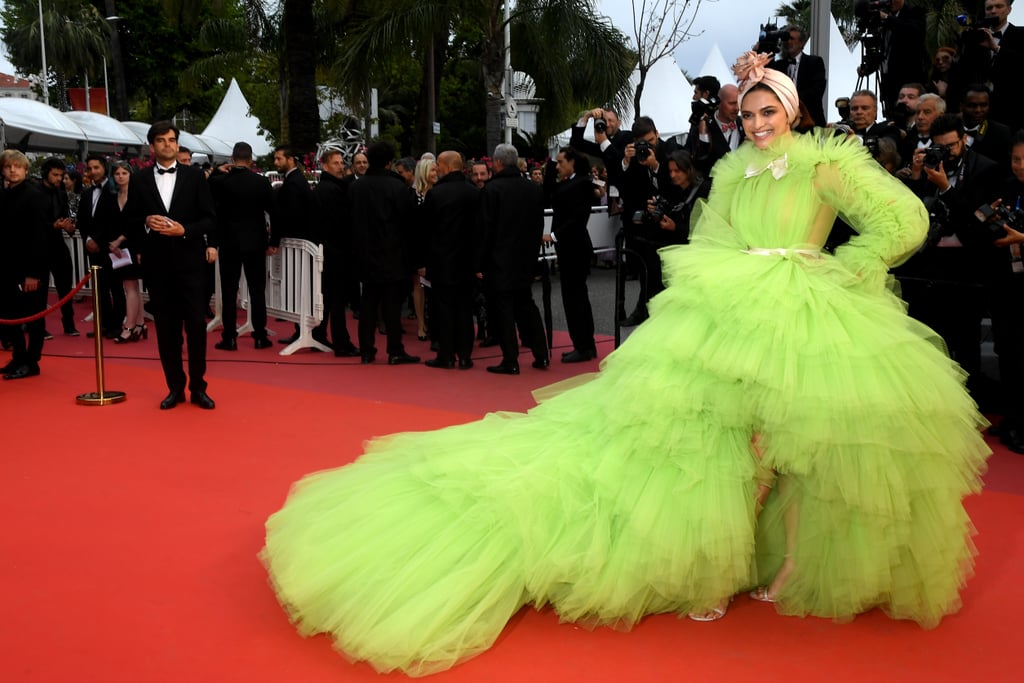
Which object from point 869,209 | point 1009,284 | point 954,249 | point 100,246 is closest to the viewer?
point 869,209

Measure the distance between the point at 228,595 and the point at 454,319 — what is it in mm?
5438

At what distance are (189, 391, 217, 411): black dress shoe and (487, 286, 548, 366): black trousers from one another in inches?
102

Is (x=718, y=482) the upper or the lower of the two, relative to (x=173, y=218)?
lower

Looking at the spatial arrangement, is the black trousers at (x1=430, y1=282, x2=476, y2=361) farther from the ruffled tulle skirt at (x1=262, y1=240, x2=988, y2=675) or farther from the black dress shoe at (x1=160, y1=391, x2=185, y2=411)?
the ruffled tulle skirt at (x1=262, y1=240, x2=988, y2=675)

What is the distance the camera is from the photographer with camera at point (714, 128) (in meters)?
8.26

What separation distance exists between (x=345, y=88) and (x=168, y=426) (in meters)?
12.7

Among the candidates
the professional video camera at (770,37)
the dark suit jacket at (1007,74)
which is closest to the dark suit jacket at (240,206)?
the professional video camera at (770,37)

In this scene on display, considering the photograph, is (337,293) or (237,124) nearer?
(337,293)

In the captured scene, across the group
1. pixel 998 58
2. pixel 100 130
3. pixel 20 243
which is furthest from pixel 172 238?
pixel 100 130

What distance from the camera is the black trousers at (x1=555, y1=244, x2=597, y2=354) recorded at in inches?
366

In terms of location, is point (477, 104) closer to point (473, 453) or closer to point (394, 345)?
point (394, 345)

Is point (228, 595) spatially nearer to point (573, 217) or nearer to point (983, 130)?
point (573, 217)

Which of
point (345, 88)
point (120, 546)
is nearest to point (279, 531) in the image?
point (120, 546)

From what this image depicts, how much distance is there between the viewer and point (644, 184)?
9.88m
